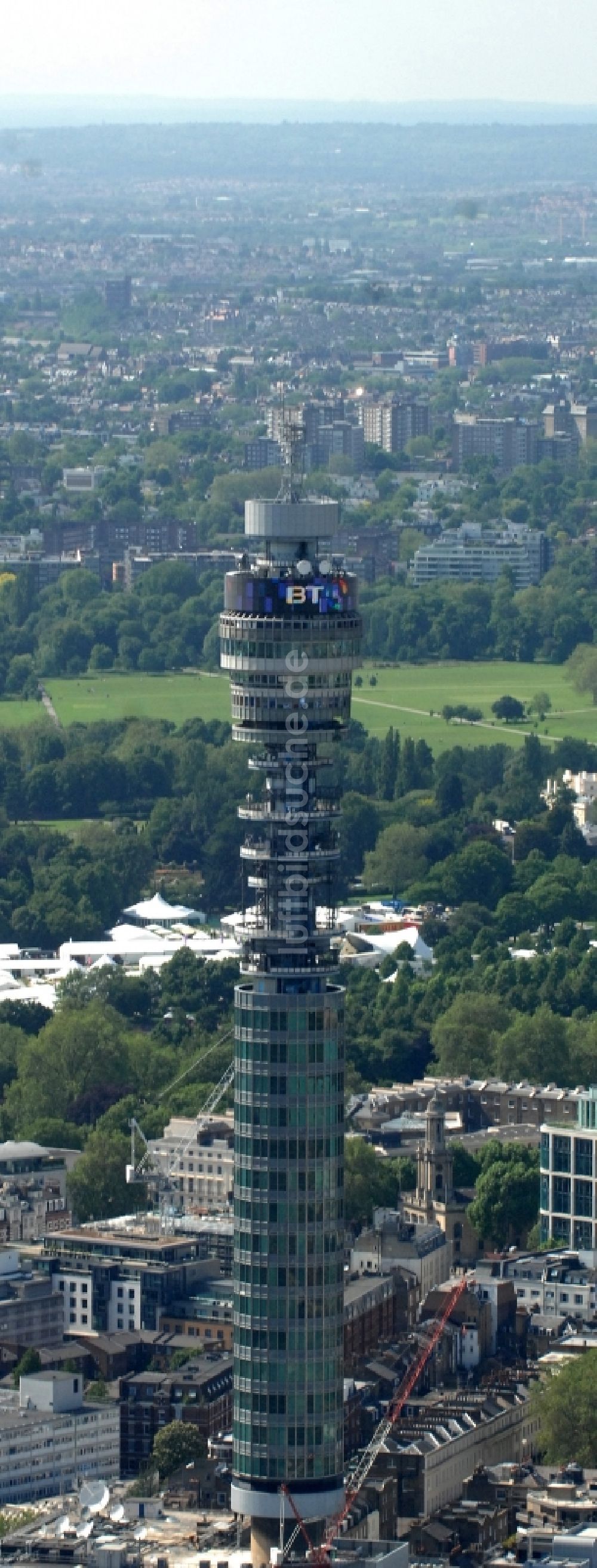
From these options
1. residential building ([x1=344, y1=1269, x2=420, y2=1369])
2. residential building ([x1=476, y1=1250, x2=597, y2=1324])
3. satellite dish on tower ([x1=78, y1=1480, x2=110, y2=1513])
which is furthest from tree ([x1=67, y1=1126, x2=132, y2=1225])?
satellite dish on tower ([x1=78, y1=1480, x2=110, y2=1513])

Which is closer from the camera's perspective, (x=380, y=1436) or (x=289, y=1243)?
(x=289, y=1243)

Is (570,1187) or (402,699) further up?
(570,1187)

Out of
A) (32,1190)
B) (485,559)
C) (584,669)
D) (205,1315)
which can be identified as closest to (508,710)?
(584,669)

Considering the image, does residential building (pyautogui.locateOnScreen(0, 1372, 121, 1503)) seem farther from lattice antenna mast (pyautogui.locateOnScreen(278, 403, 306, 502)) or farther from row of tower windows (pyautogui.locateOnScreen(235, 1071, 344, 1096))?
lattice antenna mast (pyautogui.locateOnScreen(278, 403, 306, 502))

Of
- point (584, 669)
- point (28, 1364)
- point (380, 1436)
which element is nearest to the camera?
→ point (380, 1436)

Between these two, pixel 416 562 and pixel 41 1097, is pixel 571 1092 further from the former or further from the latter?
pixel 416 562

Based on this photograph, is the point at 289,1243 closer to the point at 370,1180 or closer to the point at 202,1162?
the point at 370,1180
